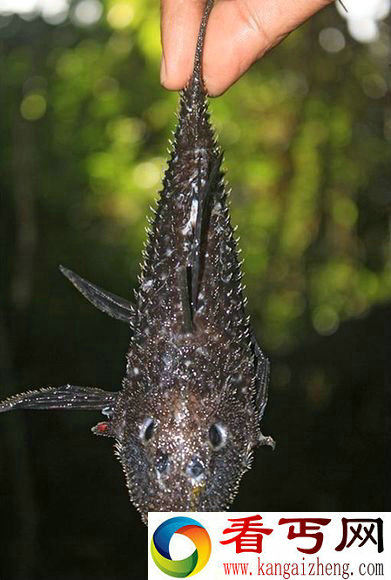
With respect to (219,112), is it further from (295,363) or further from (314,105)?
(295,363)

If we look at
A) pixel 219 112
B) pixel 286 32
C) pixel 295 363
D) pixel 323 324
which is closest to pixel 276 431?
pixel 295 363

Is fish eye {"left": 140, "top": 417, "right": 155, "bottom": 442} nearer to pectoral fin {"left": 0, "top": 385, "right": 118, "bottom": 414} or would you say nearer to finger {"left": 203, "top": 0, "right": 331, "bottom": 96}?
pectoral fin {"left": 0, "top": 385, "right": 118, "bottom": 414}

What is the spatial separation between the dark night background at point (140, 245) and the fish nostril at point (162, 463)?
289 centimetres

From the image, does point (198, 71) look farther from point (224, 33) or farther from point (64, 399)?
point (64, 399)

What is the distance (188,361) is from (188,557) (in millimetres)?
696

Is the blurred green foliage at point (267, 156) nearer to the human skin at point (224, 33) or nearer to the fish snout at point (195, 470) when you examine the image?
the human skin at point (224, 33)

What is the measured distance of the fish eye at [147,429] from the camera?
94 centimetres

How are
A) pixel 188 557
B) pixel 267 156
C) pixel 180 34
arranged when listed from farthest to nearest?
pixel 267 156 → pixel 188 557 → pixel 180 34

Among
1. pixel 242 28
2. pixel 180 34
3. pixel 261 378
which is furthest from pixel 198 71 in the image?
pixel 261 378

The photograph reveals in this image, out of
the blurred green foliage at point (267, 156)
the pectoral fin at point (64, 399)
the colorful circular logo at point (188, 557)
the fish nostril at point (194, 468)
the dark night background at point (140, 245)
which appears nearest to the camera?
the fish nostril at point (194, 468)

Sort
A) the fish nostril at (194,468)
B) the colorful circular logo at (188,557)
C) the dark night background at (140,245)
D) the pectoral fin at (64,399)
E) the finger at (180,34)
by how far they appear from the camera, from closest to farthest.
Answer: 1. the fish nostril at (194,468)
2. the pectoral fin at (64,399)
3. the finger at (180,34)
4. the colorful circular logo at (188,557)
5. the dark night background at (140,245)

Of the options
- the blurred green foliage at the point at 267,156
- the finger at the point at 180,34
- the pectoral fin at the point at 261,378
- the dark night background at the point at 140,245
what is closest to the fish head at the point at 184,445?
the pectoral fin at the point at 261,378

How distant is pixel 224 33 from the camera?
50.9 inches

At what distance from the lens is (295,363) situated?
14.6 ft
